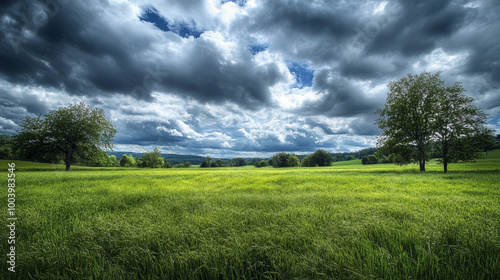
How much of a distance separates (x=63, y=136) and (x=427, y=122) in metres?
60.8

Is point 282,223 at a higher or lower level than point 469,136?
lower

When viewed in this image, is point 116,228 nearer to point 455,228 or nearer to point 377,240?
point 377,240

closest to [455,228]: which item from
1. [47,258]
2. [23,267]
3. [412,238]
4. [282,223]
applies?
[412,238]

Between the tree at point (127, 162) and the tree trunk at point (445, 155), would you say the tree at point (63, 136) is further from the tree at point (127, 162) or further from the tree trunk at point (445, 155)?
the tree at point (127, 162)

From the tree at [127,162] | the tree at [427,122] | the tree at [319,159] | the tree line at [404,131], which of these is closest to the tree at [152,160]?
the tree at [127,162]

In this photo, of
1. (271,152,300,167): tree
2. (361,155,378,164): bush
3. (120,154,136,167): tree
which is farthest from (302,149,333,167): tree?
(120,154,136,167): tree

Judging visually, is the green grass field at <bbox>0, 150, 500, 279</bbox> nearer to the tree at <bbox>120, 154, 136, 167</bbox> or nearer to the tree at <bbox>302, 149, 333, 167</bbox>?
the tree at <bbox>302, 149, 333, 167</bbox>

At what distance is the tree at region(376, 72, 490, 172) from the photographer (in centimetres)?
2032

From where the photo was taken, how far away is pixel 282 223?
3514 mm

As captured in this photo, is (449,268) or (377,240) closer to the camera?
(449,268)

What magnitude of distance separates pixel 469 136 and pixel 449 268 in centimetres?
3022

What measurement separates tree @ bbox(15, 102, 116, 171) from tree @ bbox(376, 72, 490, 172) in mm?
54034

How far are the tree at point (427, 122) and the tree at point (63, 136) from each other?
54034 millimetres

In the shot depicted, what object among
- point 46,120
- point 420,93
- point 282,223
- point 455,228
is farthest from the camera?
point 46,120
